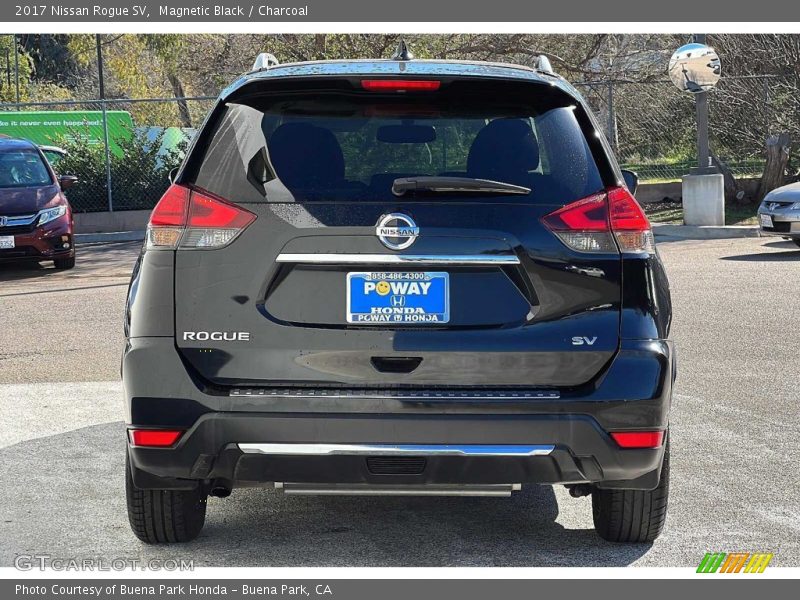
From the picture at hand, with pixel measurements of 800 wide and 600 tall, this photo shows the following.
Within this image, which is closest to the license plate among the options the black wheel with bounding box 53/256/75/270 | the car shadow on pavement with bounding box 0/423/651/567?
the car shadow on pavement with bounding box 0/423/651/567

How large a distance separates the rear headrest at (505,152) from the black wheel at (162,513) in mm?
1605

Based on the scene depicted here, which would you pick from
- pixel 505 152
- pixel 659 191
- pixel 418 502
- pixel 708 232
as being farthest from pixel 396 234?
pixel 659 191

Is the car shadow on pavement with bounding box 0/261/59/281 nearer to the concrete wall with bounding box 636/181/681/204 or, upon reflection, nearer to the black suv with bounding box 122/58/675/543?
the concrete wall with bounding box 636/181/681/204

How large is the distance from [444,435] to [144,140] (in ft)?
66.6

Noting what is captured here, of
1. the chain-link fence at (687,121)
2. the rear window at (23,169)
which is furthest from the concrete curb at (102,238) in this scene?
the chain-link fence at (687,121)

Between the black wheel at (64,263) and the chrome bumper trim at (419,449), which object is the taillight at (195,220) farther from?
the black wheel at (64,263)

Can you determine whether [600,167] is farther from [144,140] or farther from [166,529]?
[144,140]

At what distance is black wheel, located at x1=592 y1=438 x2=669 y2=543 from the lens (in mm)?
4785

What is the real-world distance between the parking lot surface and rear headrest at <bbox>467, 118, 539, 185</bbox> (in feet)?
4.68

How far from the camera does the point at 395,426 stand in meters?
4.20

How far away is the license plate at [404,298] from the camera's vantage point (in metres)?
4.24

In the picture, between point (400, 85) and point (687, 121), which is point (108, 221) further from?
point (400, 85)

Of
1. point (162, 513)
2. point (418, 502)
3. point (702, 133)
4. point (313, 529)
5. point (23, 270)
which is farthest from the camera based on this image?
point (702, 133)

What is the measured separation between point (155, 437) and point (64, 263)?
13.6 m
